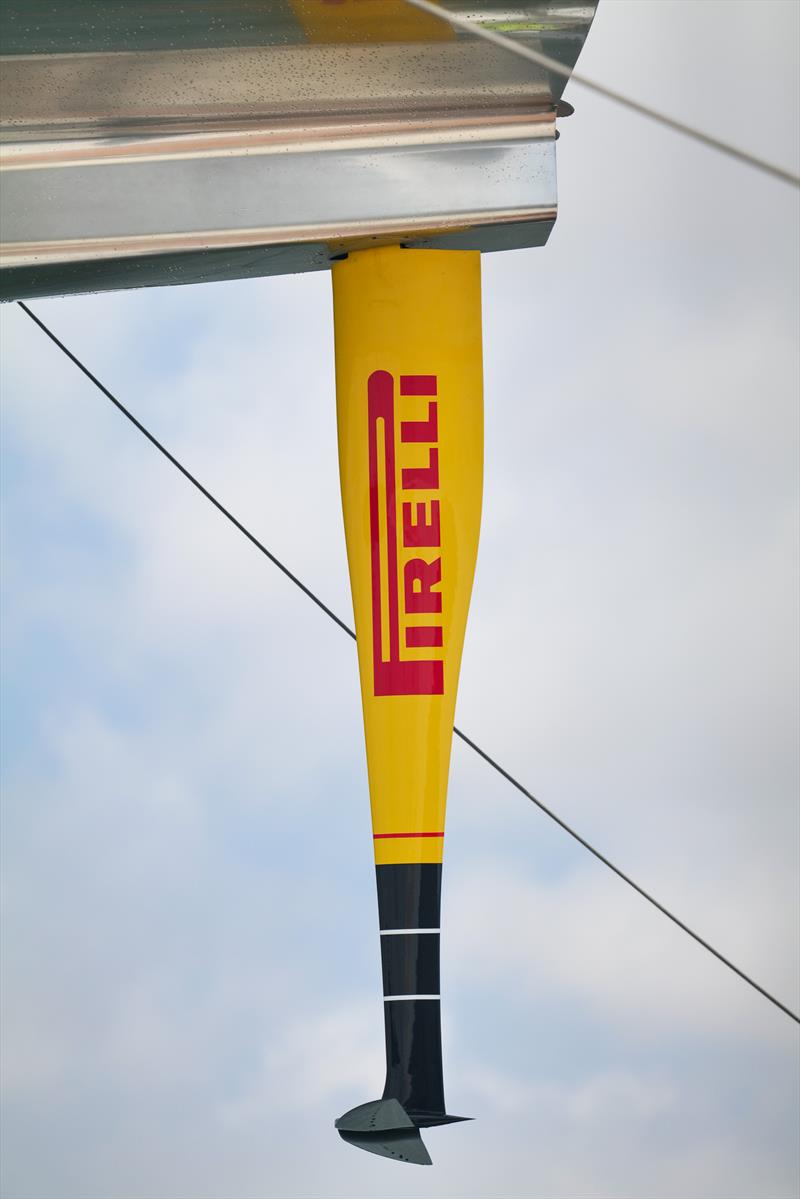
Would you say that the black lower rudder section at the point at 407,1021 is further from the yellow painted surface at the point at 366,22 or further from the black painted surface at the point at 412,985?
the yellow painted surface at the point at 366,22

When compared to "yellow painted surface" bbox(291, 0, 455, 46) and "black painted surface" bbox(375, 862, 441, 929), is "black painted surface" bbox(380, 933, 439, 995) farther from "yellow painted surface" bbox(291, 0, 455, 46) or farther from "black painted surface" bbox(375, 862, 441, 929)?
"yellow painted surface" bbox(291, 0, 455, 46)

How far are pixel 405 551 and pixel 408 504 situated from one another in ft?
0.35

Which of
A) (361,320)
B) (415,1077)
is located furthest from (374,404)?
(415,1077)

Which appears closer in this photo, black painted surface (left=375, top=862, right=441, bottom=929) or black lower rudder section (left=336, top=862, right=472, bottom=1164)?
black lower rudder section (left=336, top=862, right=472, bottom=1164)

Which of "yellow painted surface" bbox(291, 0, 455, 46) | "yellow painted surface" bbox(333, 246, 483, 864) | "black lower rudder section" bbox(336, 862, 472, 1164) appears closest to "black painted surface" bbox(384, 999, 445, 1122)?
"black lower rudder section" bbox(336, 862, 472, 1164)

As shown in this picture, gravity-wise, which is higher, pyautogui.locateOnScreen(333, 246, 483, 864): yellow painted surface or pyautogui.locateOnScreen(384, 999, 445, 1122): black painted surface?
pyautogui.locateOnScreen(333, 246, 483, 864): yellow painted surface

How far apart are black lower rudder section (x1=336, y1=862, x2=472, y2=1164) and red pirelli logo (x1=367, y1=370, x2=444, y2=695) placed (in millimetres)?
438

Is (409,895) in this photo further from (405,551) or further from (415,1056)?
(405,551)

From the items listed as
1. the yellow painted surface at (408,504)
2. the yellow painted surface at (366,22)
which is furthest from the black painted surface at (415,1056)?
the yellow painted surface at (366,22)

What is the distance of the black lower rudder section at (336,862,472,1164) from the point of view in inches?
118

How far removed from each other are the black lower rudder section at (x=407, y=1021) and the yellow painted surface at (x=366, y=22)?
68.9 inches

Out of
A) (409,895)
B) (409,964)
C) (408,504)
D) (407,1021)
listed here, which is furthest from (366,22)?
(407,1021)

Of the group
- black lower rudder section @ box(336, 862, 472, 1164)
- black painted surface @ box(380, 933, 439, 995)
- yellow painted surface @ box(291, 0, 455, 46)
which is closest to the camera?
yellow painted surface @ box(291, 0, 455, 46)

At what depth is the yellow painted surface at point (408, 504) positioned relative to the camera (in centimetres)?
319
